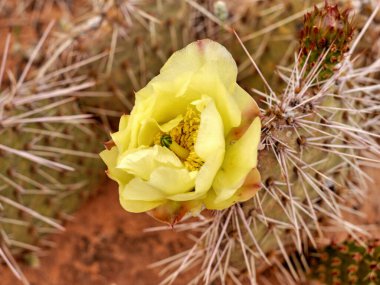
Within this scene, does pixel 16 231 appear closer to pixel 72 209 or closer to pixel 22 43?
pixel 72 209

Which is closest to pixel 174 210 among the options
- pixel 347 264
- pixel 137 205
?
pixel 137 205

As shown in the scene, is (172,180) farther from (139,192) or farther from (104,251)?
(104,251)

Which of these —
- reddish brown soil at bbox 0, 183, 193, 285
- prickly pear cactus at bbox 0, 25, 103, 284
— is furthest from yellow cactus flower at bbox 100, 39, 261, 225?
reddish brown soil at bbox 0, 183, 193, 285

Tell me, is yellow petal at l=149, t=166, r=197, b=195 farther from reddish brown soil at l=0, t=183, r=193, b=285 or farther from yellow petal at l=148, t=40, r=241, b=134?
reddish brown soil at l=0, t=183, r=193, b=285

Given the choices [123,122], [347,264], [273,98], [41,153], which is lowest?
[347,264]

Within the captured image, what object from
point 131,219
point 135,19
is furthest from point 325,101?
point 131,219

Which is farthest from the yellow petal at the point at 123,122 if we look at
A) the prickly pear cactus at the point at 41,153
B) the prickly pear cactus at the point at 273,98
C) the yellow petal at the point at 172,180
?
the prickly pear cactus at the point at 41,153

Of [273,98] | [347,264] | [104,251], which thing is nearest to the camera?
[273,98]
